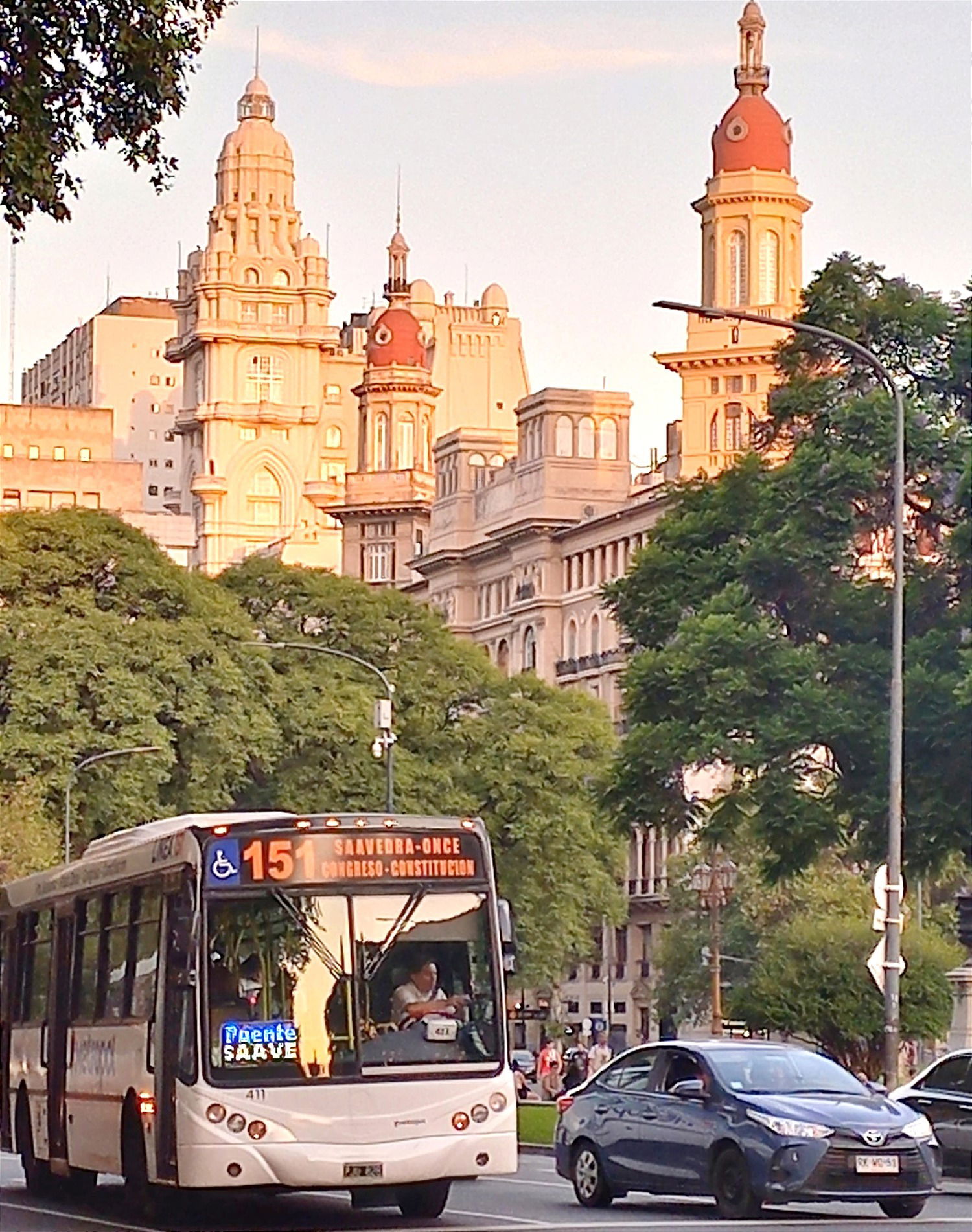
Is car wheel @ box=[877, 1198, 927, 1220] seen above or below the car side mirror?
below

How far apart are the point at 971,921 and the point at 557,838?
119 ft

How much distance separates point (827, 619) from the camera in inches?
1769

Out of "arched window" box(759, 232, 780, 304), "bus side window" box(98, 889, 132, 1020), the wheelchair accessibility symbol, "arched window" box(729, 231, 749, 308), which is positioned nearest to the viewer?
the wheelchair accessibility symbol

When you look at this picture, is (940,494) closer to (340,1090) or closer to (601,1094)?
(601,1094)

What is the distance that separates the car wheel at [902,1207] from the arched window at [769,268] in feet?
312

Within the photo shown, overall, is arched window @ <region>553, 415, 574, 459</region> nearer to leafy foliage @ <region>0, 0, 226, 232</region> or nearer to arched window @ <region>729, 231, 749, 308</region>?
arched window @ <region>729, 231, 749, 308</region>

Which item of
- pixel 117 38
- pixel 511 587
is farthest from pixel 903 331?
pixel 511 587

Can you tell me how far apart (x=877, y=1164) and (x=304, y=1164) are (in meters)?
4.32

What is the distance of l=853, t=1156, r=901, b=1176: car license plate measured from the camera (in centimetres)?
2295

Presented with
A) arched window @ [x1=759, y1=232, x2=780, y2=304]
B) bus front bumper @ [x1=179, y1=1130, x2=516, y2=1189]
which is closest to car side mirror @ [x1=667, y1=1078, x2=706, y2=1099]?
bus front bumper @ [x1=179, y1=1130, x2=516, y2=1189]

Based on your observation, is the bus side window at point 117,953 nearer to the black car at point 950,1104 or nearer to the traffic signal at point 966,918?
the black car at point 950,1104

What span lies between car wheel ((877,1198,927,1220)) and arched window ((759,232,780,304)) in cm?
9512

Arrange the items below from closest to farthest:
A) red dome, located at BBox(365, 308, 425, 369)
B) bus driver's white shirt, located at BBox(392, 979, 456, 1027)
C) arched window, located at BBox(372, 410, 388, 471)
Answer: bus driver's white shirt, located at BBox(392, 979, 456, 1027)
arched window, located at BBox(372, 410, 388, 471)
red dome, located at BBox(365, 308, 425, 369)

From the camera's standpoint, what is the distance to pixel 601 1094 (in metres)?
25.9
